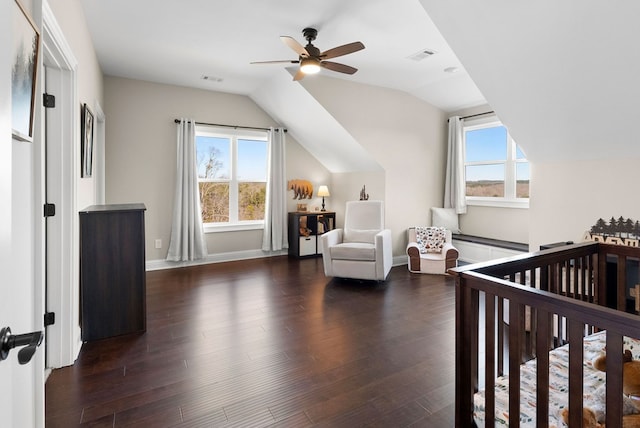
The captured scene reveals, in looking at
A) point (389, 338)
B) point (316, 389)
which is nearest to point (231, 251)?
point (389, 338)

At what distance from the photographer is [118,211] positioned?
2.77 meters

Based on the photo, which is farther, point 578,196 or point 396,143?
point 396,143

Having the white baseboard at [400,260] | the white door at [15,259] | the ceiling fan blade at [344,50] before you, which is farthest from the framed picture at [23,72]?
the white baseboard at [400,260]

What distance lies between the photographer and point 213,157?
5.55 m

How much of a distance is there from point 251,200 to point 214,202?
0.64 m

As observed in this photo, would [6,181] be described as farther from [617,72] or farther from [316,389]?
[617,72]

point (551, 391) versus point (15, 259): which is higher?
point (15, 259)

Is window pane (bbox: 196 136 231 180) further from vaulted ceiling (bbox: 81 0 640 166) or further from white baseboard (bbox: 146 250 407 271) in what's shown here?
white baseboard (bbox: 146 250 407 271)

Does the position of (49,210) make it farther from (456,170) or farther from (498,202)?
(498,202)

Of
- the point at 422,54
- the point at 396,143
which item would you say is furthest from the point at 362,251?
the point at 422,54

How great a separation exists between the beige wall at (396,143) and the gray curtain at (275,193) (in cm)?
121

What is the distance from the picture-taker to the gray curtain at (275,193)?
19.1 feet

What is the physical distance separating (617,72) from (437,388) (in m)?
2.23

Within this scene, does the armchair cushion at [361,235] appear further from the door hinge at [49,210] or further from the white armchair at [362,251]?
the door hinge at [49,210]
